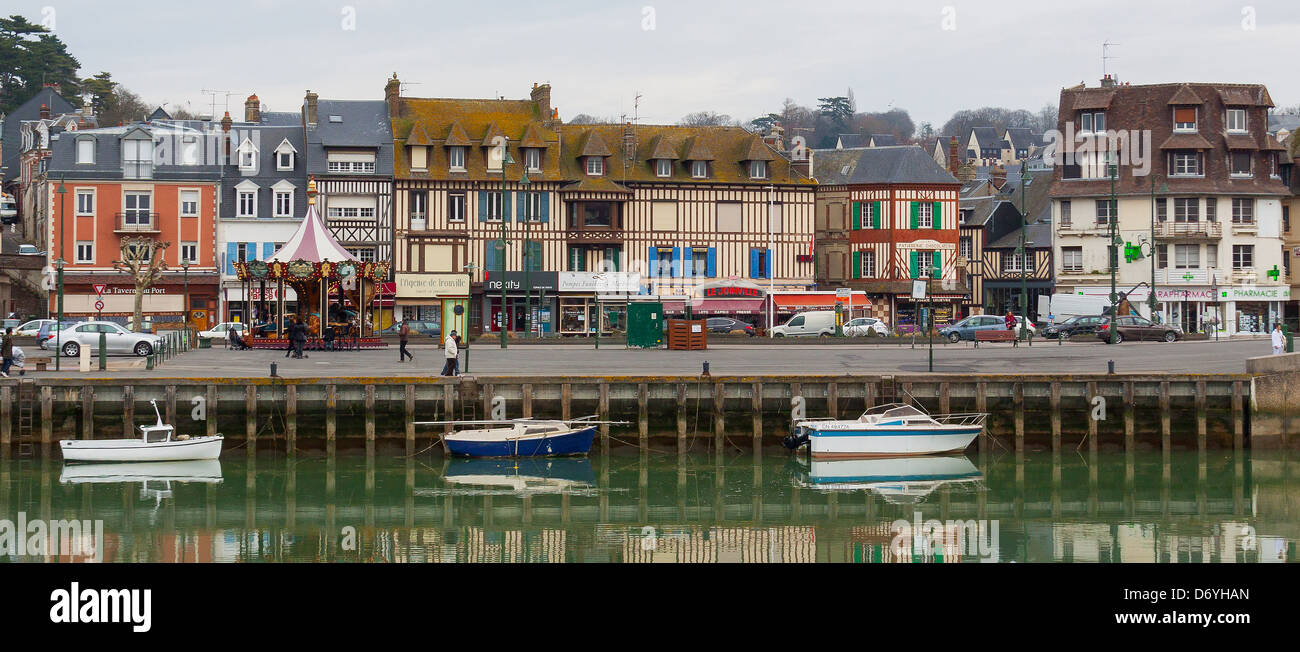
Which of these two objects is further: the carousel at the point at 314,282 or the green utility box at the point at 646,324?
the green utility box at the point at 646,324

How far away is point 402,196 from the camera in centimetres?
6906

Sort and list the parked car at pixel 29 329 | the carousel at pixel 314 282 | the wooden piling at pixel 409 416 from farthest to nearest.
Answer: the parked car at pixel 29 329
the carousel at pixel 314 282
the wooden piling at pixel 409 416

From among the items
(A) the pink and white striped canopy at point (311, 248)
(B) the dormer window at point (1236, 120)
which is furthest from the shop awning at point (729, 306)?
(B) the dormer window at point (1236, 120)

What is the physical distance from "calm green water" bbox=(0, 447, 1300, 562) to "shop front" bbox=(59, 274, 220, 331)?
112 feet

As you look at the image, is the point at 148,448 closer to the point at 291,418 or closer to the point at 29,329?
the point at 291,418

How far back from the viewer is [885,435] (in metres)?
36.2

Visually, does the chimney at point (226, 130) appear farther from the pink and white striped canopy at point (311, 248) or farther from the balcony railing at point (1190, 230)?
the balcony railing at point (1190, 230)

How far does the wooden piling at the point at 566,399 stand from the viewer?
3666 cm

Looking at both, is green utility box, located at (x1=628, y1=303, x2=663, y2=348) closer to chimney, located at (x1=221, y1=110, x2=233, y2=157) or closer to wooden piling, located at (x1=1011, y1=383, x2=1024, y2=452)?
wooden piling, located at (x1=1011, y1=383, x2=1024, y2=452)

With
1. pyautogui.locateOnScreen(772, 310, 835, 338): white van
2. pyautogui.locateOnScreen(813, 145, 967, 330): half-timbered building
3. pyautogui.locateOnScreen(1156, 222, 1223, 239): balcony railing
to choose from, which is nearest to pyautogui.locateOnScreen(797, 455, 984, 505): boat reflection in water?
pyautogui.locateOnScreen(772, 310, 835, 338): white van

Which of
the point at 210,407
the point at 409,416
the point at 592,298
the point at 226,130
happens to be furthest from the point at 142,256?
the point at 409,416

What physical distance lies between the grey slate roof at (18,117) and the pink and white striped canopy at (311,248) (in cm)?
4726

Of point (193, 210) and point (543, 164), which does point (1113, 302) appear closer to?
point (543, 164)
